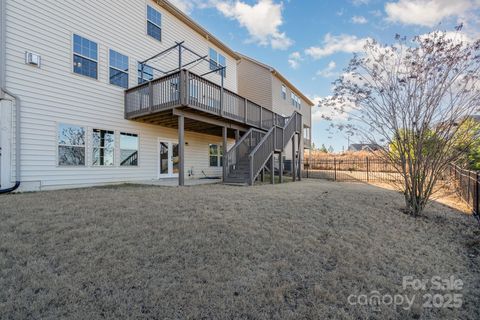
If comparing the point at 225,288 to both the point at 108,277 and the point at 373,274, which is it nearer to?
the point at 108,277

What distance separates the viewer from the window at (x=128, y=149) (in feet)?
31.9

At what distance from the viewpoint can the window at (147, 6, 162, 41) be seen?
10797 millimetres

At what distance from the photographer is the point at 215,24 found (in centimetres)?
1455

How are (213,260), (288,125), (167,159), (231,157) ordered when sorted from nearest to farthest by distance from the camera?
(213,260) → (231,157) → (167,159) → (288,125)

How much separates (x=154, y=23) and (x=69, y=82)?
4993 millimetres

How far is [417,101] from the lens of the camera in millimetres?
5711

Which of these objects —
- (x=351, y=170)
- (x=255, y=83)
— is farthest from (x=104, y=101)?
(x=351, y=170)

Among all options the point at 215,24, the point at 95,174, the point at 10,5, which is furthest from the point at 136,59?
the point at 215,24

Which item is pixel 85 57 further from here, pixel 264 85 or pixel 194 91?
pixel 264 85

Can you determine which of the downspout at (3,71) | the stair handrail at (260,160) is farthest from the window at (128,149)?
the stair handrail at (260,160)

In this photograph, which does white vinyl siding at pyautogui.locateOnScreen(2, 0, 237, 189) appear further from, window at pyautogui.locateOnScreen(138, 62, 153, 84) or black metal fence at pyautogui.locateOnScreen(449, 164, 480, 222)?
→ black metal fence at pyautogui.locateOnScreen(449, 164, 480, 222)

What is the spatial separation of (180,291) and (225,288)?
464 mm

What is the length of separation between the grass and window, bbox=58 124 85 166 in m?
2.90

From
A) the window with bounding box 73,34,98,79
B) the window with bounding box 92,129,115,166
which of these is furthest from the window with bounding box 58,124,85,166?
the window with bounding box 73,34,98,79
